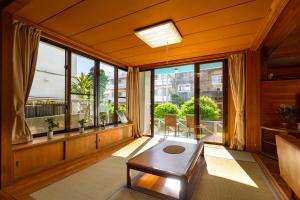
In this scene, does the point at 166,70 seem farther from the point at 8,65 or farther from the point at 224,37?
the point at 8,65

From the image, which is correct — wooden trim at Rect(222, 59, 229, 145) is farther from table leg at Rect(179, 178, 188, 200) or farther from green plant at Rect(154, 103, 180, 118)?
table leg at Rect(179, 178, 188, 200)

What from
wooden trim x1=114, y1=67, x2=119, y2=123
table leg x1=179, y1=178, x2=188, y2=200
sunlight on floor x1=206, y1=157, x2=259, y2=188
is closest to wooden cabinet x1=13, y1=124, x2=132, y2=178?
wooden trim x1=114, y1=67, x2=119, y2=123

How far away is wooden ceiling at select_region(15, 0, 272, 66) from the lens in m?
1.97

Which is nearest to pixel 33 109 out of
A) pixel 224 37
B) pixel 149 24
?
pixel 149 24

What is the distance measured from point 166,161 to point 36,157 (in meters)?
2.10

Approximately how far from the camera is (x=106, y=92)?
4.32 meters

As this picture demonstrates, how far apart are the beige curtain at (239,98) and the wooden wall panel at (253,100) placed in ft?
0.38

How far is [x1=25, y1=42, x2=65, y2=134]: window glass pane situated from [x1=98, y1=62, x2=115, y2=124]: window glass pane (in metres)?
1.05

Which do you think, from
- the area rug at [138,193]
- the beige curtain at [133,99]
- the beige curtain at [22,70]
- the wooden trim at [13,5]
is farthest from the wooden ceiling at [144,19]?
the area rug at [138,193]

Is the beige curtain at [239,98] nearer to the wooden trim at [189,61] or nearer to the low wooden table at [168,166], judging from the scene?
the wooden trim at [189,61]

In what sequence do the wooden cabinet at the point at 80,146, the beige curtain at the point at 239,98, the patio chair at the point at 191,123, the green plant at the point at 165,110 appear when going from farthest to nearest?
the green plant at the point at 165,110 < the patio chair at the point at 191,123 < the beige curtain at the point at 239,98 < the wooden cabinet at the point at 80,146

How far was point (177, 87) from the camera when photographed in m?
4.69

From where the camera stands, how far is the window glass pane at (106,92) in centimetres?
414

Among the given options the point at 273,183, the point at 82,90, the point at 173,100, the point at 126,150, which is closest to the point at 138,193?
the point at 126,150
